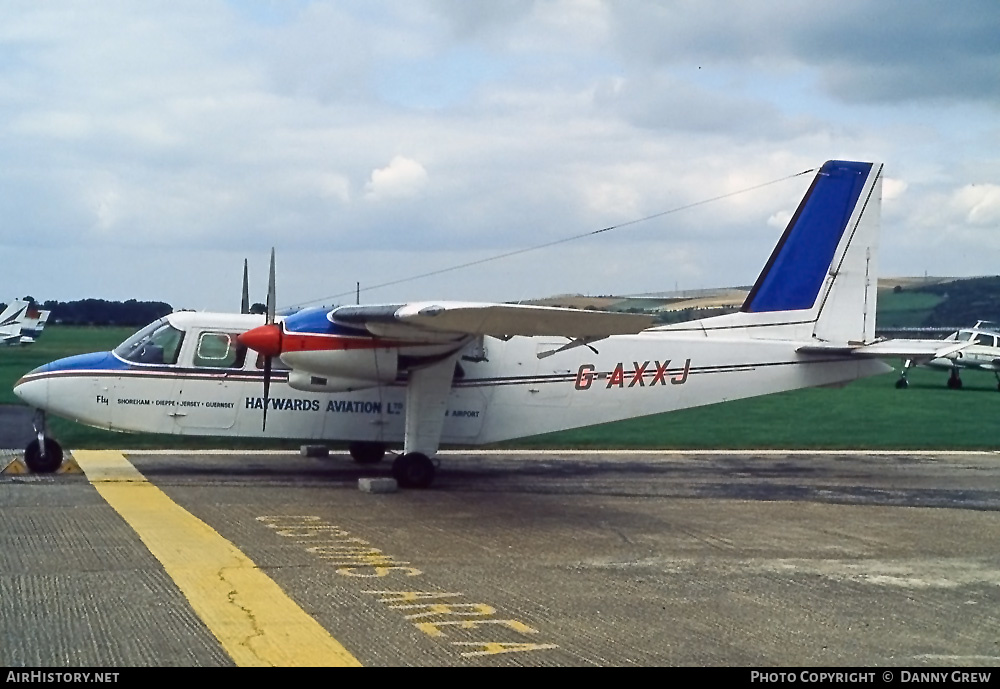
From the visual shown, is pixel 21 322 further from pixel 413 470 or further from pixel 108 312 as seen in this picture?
pixel 413 470

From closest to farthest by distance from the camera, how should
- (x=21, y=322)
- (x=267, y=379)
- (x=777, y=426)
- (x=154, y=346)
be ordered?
1. (x=267, y=379)
2. (x=154, y=346)
3. (x=777, y=426)
4. (x=21, y=322)

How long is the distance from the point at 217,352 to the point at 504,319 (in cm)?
599

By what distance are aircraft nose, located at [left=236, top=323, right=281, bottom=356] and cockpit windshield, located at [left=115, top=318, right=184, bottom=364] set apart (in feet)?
7.37

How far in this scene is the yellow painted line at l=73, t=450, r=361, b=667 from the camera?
21.9 ft

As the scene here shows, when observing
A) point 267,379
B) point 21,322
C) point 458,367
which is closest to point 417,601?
point 267,379

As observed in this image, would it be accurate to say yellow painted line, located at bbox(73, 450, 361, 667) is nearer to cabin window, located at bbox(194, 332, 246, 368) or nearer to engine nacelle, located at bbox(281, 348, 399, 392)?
engine nacelle, located at bbox(281, 348, 399, 392)

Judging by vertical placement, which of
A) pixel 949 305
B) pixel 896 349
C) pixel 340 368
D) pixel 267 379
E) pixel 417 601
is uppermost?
pixel 949 305

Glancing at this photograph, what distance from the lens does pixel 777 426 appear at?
27828 millimetres

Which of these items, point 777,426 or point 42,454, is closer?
point 42,454

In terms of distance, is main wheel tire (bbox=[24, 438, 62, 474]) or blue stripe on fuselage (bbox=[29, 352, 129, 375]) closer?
main wheel tire (bbox=[24, 438, 62, 474])

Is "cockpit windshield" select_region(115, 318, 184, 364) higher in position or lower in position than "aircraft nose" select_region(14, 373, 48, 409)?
higher

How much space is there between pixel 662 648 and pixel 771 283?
41.2 ft

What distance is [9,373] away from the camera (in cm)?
3722

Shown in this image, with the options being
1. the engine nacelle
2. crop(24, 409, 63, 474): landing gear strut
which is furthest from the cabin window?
crop(24, 409, 63, 474): landing gear strut
